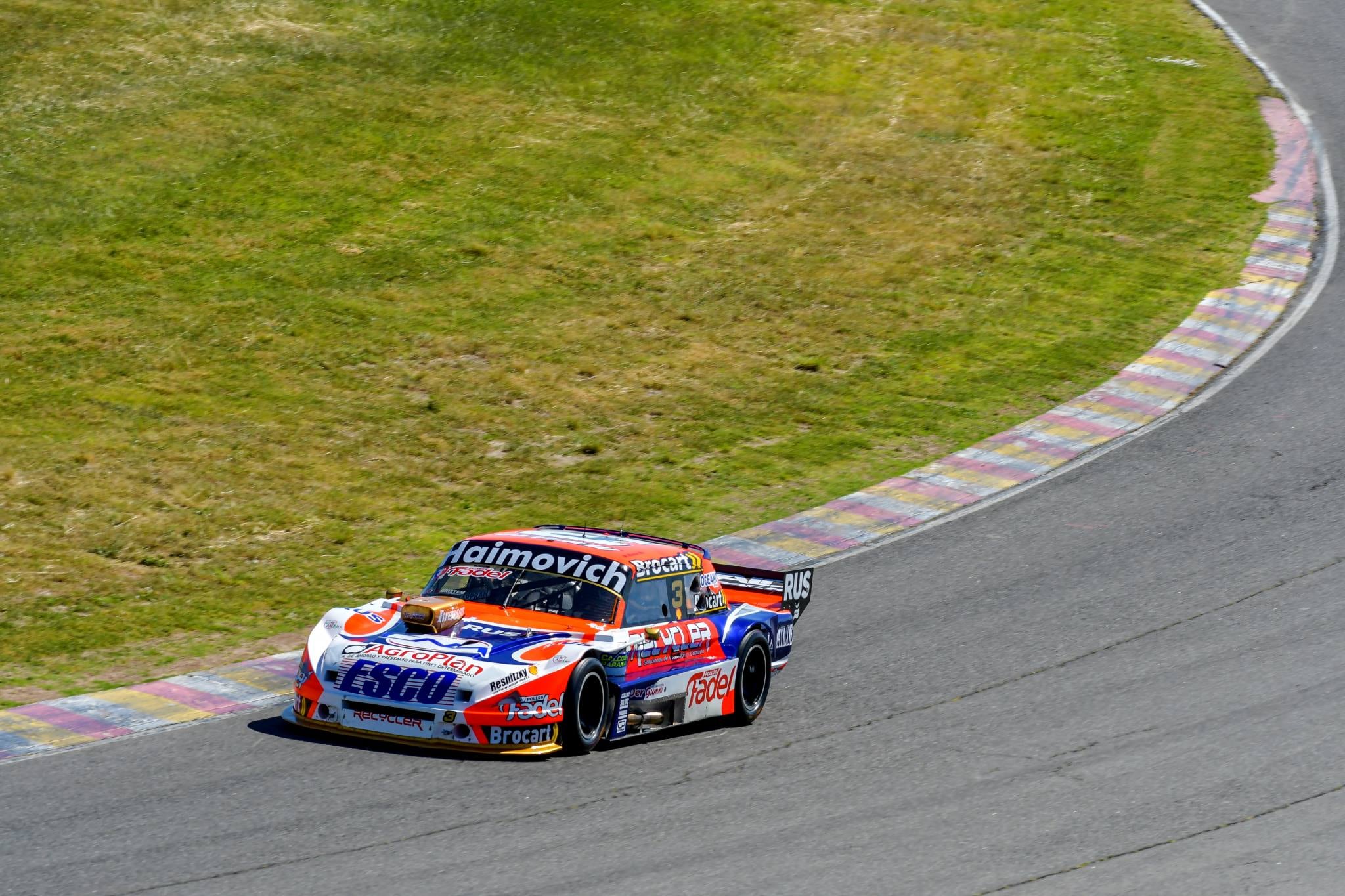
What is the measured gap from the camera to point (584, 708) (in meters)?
11.4

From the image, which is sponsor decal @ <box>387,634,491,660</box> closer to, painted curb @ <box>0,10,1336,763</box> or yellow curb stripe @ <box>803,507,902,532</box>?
painted curb @ <box>0,10,1336,763</box>

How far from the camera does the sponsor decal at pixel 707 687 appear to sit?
1209cm

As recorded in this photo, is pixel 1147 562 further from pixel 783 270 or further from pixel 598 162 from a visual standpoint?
pixel 598 162

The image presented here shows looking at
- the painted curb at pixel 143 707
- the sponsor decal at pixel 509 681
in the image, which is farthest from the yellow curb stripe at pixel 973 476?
the sponsor decal at pixel 509 681

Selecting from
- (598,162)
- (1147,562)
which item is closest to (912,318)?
(598,162)

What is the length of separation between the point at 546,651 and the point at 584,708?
0.54 metres

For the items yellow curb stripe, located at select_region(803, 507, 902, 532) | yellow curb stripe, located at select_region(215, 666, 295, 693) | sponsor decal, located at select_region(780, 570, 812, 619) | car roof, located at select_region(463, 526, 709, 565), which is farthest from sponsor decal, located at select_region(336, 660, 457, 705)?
yellow curb stripe, located at select_region(803, 507, 902, 532)

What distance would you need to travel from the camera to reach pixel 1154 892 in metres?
9.36

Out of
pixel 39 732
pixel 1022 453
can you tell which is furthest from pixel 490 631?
pixel 1022 453

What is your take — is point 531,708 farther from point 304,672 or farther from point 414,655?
point 304,672

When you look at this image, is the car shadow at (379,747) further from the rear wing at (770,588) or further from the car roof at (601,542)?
the rear wing at (770,588)

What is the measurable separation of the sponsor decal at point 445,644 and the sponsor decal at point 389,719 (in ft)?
1.75

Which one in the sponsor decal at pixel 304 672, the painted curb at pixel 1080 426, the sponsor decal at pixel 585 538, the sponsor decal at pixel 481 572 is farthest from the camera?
the painted curb at pixel 1080 426

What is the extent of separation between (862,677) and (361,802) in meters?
4.84
